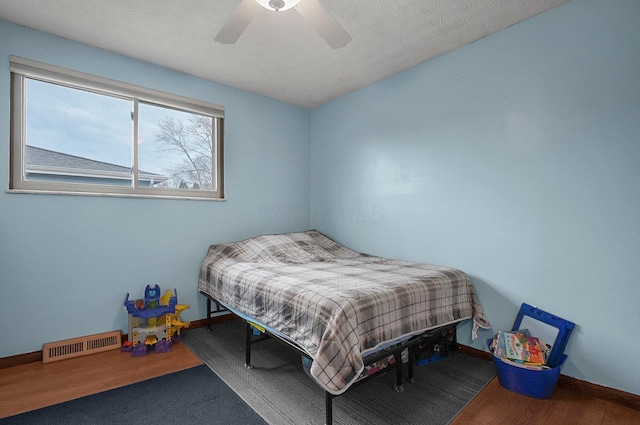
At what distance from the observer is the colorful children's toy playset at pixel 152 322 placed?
2.39 meters

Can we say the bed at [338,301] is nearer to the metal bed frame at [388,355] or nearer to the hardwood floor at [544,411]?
the metal bed frame at [388,355]

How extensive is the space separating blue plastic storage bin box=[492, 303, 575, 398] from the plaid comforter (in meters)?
0.37

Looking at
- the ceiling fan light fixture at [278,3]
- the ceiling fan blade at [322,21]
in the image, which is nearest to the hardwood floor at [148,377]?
the ceiling fan blade at [322,21]

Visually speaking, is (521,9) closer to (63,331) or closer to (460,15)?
(460,15)

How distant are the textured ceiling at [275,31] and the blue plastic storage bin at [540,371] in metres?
2.02

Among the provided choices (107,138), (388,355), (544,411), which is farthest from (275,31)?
(544,411)

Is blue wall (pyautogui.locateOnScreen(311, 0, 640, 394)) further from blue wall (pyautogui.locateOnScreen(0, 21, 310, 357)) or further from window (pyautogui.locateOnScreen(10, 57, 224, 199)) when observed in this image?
window (pyautogui.locateOnScreen(10, 57, 224, 199))

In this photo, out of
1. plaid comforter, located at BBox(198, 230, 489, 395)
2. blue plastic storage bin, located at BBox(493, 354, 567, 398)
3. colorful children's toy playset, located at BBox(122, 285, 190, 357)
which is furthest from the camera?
colorful children's toy playset, located at BBox(122, 285, 190, 357)

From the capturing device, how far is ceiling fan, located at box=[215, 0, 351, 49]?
156 centimetres

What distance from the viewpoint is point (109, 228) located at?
249 centimetres

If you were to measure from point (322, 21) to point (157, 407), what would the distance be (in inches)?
91.0

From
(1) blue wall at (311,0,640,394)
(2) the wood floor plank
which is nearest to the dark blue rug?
(2) the wood floor plank

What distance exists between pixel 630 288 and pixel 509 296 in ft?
2.06

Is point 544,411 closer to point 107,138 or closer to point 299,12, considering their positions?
point 299,12
